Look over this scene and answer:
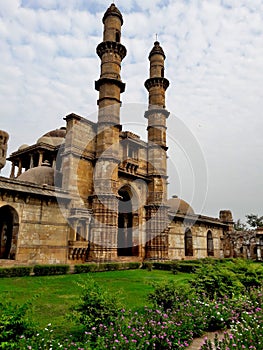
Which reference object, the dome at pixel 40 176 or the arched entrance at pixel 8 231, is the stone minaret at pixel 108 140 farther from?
the arched entrance at pixel 8 231

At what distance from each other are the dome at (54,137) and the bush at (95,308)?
68.2 ft

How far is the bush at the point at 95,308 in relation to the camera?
5.12 meters

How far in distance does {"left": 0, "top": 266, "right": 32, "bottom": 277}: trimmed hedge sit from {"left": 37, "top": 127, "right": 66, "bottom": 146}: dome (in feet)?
43.5

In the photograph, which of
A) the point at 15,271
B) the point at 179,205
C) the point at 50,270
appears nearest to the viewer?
the point at 15,271

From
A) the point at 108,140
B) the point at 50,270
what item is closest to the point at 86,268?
the point at 50,270

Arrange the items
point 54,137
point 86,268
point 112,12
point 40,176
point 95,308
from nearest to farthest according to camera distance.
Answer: point 95,308, point 86,268, point 40,176, point 112,12, point 54,137

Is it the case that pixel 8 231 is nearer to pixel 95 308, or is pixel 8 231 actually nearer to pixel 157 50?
pixel 95 308

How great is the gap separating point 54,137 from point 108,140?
8604mm

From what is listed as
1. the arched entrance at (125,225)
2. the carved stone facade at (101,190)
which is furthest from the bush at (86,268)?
the arched entrance at (125,225)

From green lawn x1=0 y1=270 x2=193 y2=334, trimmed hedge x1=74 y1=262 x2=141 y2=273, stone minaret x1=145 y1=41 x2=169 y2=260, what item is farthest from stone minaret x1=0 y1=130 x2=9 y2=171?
stone minaret x1=145 y1=41 x2=169 y2=260

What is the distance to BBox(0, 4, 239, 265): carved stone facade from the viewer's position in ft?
53.1

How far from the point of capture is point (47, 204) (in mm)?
17047

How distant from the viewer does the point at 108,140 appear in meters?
20.3

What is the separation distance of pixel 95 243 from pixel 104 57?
13735 millimetres
